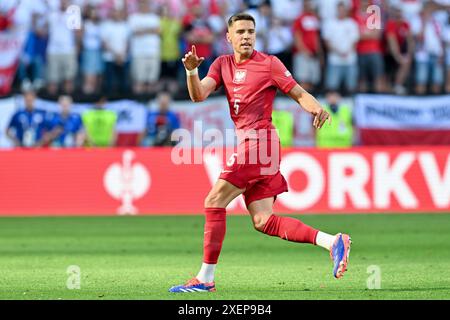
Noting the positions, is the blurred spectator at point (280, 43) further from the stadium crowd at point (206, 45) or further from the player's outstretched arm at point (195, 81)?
the player's outstretched arm at point (195, 81)

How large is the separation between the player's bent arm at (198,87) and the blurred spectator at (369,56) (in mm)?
12735

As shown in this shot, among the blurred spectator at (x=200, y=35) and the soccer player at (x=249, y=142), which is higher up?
the blurred spectator at (x=200, y=35)

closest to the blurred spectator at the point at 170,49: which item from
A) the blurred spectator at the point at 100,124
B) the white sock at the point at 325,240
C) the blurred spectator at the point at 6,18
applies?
the blurred spectator at the point at 100,124

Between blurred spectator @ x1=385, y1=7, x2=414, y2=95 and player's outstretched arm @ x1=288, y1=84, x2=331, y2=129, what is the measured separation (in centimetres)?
1300

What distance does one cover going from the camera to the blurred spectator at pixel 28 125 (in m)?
20.8

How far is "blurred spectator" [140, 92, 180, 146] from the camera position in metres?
A: 21.0

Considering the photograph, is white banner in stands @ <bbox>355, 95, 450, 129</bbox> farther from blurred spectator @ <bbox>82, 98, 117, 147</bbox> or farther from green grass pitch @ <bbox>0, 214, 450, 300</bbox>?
blurred spectator @ <bbox>82, 98, 117, 147</bbox>

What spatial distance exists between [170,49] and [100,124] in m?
2.16

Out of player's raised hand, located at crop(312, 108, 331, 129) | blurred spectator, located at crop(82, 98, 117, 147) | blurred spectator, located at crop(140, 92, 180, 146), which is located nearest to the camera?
player's raised hand, located at crop(312, 108, 331, 129)

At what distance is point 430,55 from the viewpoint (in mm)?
22328

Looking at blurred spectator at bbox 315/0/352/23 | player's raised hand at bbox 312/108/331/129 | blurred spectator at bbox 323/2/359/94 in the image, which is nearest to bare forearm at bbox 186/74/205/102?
player's raised hand at bbox 312/108/331/129

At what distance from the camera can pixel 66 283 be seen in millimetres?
10242

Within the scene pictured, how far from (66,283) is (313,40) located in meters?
12.8

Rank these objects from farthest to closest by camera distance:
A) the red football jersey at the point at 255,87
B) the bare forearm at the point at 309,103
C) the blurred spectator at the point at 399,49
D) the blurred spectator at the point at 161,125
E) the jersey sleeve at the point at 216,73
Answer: the blurred spectator at the point at 399,49, the blurred spectator at the point at 161,125, the jersey sleeve at the point at 216,73, the red football jersey at the point at 255,87, the bare forearm at the point at 309,103
